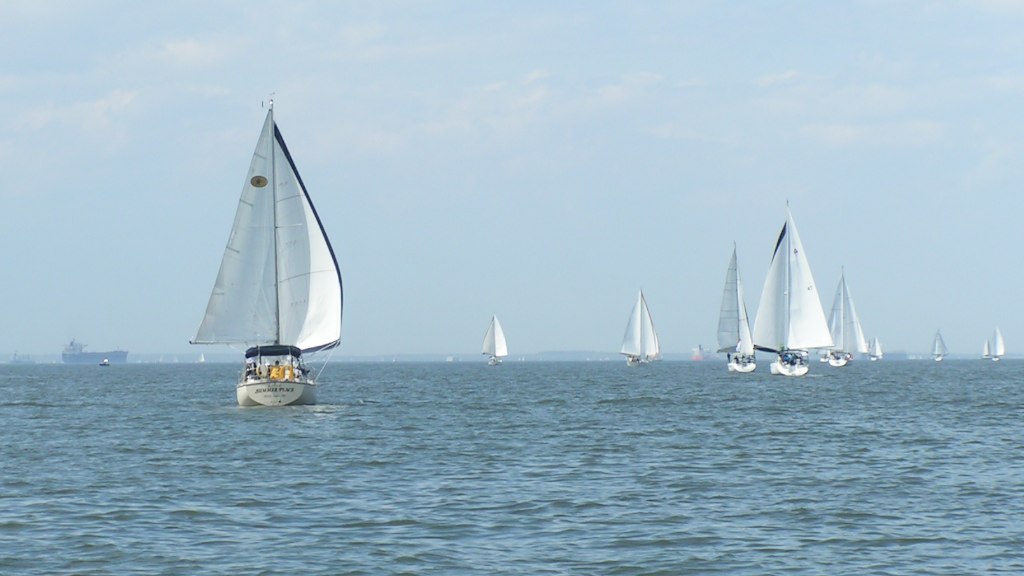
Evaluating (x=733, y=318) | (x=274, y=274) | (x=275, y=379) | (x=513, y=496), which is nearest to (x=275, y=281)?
(x=274, y=274)

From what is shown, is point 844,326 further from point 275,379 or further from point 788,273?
point 275,379

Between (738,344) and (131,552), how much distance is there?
109 metres

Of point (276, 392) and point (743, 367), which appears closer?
point (276, 392)

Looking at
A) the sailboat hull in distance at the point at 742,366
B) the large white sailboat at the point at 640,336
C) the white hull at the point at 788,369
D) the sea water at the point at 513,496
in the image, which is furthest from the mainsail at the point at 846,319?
the sea water at the point at 513,496

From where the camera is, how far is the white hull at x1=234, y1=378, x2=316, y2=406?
52250mm

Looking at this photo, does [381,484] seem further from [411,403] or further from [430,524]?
[411,403]

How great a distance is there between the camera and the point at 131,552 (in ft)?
69.4

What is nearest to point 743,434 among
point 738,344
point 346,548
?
point 346,548

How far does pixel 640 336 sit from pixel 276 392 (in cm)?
12851

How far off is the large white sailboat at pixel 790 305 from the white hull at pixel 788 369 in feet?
6.75

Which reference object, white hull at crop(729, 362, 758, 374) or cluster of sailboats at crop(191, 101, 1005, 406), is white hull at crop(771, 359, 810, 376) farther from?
cluster of sailboats at crop(191, 101, 1005, 406)

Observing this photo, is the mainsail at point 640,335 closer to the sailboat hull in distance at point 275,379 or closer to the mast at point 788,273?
the mast at point 788,273

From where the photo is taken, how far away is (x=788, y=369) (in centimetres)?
10881

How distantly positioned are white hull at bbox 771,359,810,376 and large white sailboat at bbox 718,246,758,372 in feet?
47.0
